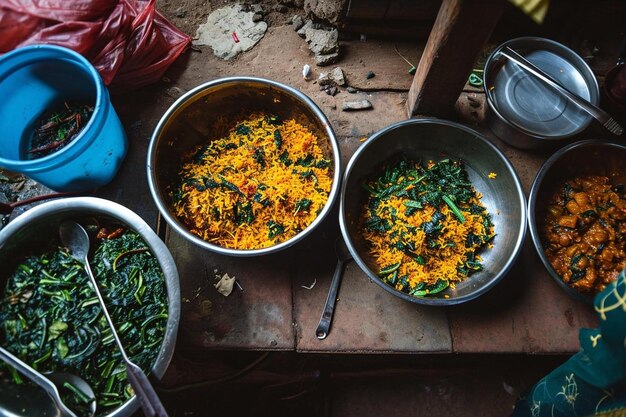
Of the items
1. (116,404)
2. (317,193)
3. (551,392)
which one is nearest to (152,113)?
(317,193)

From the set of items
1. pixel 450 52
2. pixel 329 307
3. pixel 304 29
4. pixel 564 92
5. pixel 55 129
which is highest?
pixel 450 52

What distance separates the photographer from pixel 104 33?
246 centimetres

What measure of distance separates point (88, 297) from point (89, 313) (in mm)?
74

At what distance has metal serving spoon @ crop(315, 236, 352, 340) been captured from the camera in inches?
90.7

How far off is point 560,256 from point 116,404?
7.69 feet

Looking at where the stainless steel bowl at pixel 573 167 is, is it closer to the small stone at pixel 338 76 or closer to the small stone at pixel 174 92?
the small stone at pixel 338 76

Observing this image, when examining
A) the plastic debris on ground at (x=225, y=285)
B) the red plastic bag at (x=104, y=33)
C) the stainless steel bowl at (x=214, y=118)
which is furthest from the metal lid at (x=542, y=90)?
the red plastic bag at (x=104, y=33)

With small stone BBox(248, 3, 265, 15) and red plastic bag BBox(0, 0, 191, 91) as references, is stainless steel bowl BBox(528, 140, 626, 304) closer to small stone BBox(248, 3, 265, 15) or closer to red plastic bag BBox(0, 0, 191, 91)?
small stone BBox(248, 3, 265, 15)

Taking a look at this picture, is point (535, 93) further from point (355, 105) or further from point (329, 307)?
point (329, 307)

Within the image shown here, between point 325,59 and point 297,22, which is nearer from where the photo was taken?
point 325,59

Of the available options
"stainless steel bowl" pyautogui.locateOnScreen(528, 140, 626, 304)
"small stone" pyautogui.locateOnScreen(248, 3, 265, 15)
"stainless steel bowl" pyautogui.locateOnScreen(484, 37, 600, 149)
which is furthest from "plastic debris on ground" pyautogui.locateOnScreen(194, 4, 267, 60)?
"stainless steel bowl" pyautogui.locateOnScreen(528, 140, 626, 304)

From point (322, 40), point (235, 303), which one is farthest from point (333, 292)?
point (322, 40)

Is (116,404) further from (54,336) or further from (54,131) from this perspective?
(54,131)

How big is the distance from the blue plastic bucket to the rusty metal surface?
57cm
